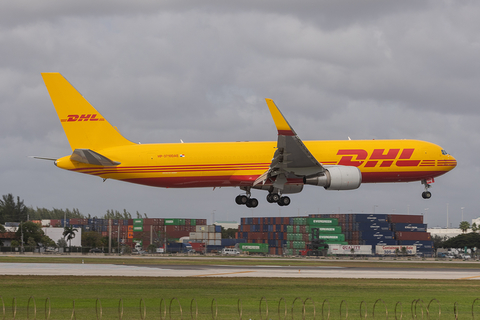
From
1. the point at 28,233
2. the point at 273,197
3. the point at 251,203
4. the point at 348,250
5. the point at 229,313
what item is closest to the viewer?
the point at 229,313

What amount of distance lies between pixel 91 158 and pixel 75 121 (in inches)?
194

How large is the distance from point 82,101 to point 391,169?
1131 inches

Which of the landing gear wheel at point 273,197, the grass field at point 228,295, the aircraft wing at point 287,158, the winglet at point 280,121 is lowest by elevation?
the grass field at point 228,295

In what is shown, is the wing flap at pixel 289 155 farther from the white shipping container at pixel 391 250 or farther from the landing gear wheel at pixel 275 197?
the white shipping container at pixel 391 250

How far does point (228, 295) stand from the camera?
3825 centimetres

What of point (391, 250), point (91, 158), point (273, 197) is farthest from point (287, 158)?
point (391, 250)

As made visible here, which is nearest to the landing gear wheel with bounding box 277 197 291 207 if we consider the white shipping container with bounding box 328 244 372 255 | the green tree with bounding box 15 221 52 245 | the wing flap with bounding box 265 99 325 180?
the wing flap with bounding box 265 99 325 180

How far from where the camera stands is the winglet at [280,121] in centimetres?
4453

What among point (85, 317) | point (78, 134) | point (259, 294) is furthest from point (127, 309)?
point (78, 134)

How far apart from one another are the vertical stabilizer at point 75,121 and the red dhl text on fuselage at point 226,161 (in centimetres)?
139

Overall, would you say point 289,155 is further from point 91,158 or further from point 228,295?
point 91,158

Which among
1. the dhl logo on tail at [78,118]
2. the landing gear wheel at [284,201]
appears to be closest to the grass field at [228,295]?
the landing gear wheel at [284,201]

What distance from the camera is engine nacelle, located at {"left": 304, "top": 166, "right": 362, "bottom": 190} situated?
4994 centimetres

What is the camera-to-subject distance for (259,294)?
39375mm
